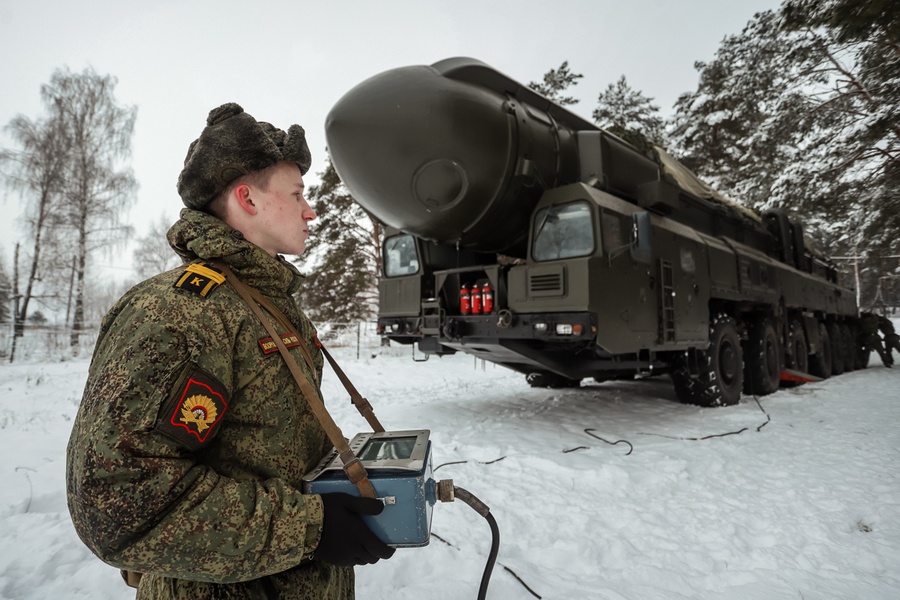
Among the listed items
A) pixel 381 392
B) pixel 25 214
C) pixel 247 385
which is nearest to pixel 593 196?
pixel 247 385

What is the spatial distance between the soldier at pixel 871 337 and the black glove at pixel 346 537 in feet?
51.8

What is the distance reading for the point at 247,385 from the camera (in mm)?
1008

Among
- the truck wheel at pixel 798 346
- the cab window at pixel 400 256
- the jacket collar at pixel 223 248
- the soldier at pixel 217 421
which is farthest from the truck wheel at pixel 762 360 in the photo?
the jacket collar at pixel 223 248

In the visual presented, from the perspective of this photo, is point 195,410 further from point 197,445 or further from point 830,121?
point 830,121

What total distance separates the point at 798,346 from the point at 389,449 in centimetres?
966

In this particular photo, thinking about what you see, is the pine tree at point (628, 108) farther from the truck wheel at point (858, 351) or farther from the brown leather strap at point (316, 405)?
the brown leather strap at point (316, 405)

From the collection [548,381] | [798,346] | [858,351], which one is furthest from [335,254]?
[858,351]

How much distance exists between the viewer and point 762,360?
7.01 metres

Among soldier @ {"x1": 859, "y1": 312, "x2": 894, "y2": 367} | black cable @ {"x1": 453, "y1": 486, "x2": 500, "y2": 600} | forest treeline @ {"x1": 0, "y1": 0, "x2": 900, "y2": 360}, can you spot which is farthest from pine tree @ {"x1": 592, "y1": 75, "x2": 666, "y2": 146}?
black cable @ {"x1": 453, "y1": 486, "x2": 500, "y2": 600}

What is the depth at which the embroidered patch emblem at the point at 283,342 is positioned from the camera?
3.39 feet

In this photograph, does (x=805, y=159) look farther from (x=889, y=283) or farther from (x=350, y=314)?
(x=889, y=283)

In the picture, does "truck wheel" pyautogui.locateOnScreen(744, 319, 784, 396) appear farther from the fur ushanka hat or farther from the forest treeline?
the fur ushanka hat

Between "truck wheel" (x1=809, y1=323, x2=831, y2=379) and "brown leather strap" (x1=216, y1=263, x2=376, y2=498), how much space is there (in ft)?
36.3

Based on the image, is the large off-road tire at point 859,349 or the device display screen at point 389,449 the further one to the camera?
the large off-road tire at point 859,349
